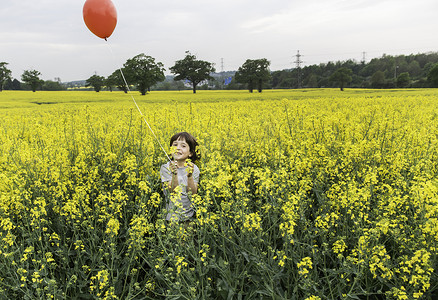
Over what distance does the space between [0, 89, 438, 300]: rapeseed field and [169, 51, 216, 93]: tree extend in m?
43.4

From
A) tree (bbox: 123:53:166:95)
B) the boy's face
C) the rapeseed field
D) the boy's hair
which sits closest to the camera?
the rapeseed field

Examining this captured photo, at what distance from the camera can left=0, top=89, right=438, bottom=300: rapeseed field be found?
2055 millimetres

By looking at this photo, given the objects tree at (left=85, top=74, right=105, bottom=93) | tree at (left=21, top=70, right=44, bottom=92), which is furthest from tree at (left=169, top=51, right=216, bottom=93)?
tree at (left=21, top=70, right=44, bottom=92)

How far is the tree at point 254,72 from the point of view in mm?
48375

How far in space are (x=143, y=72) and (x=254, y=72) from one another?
19.8m

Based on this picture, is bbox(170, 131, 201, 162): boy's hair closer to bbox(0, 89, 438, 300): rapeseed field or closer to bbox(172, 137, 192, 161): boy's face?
bbox(172, 137, 192, 161): boy's face

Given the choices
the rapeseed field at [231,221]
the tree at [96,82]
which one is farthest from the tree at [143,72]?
the rapeseed field at [231,221]

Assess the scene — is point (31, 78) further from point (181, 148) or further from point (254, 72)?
point (181, 148)

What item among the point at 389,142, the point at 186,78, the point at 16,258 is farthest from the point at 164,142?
the point at 186,78

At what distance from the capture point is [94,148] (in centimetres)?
442

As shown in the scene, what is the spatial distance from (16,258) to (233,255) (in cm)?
200

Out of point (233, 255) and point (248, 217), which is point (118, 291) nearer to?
point (233, 255)

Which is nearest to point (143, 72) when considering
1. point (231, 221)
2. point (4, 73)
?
point (4, 73)

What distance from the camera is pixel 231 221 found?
2.76 meters
